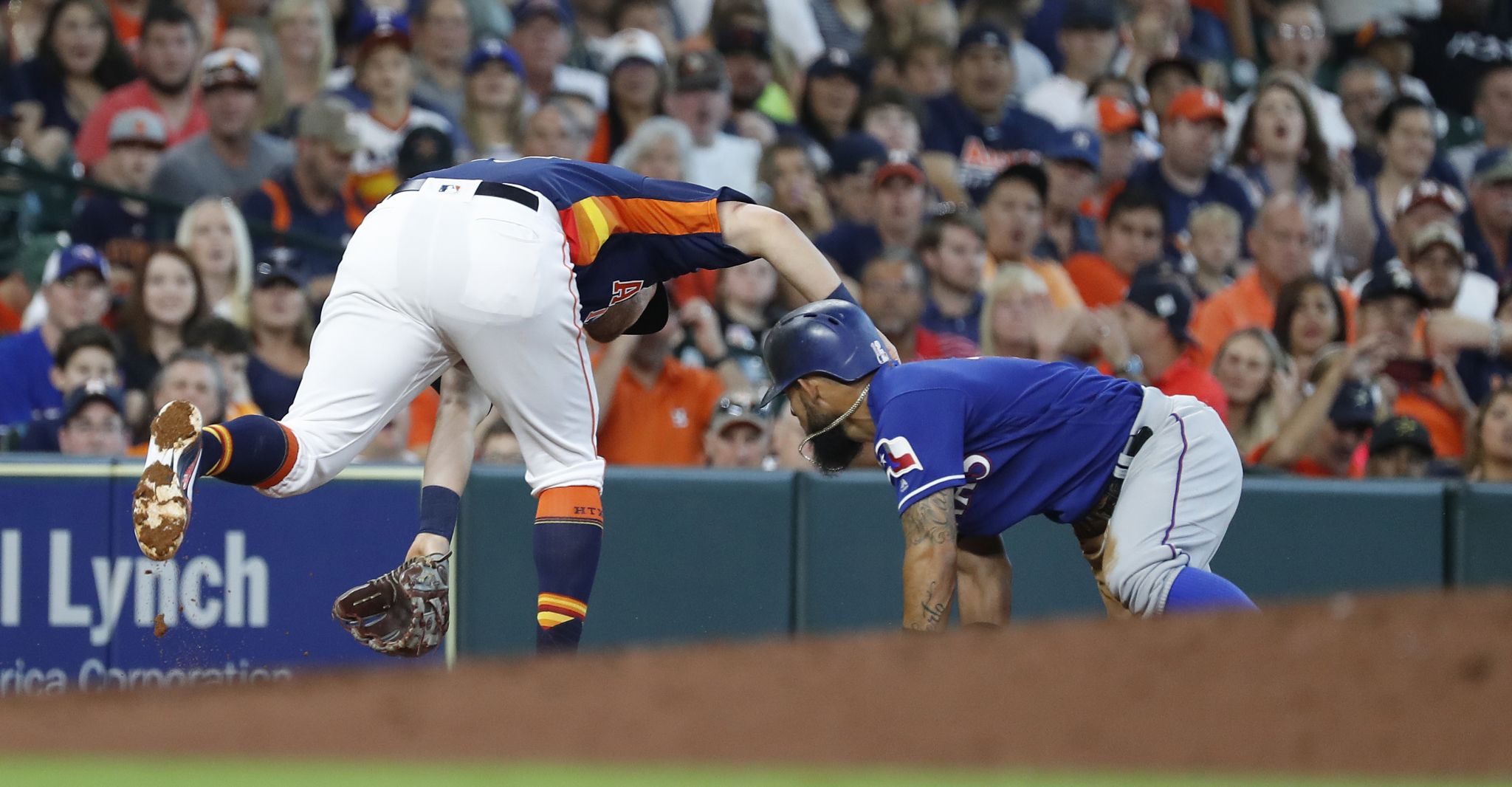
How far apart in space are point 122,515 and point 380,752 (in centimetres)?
365

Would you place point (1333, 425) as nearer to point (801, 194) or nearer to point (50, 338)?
point (801, 194)

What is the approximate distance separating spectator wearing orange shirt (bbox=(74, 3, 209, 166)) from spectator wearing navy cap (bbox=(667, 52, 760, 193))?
2416 mm

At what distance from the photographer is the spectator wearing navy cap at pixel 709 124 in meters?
9.62

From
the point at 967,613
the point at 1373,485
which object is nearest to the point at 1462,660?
the point at 967,613

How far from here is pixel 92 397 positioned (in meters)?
6.96

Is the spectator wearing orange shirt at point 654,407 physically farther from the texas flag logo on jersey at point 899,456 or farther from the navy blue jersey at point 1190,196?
the navy blue jersey at point 1190,196

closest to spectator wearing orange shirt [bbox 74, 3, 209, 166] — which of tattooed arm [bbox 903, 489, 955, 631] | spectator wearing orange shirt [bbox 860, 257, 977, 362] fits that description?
spectator wearing orange shirt [bbox 860, 257, 977, 362]

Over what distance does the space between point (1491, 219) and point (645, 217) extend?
22.8 feet

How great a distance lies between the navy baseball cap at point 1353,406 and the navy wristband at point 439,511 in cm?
410

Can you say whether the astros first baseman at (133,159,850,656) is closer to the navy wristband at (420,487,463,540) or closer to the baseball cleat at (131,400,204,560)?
the baseball cleat at (131,400,204,560)

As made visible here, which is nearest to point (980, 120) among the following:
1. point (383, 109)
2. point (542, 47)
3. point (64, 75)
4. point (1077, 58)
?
point (1077, 58)

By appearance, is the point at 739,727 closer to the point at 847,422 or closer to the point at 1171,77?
the point at 847,422

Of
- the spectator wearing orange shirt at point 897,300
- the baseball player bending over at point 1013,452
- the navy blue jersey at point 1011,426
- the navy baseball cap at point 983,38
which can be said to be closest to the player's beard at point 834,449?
the baseball player bending over at point 1013,452

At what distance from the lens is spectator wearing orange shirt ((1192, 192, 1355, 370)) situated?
9.02 meters
